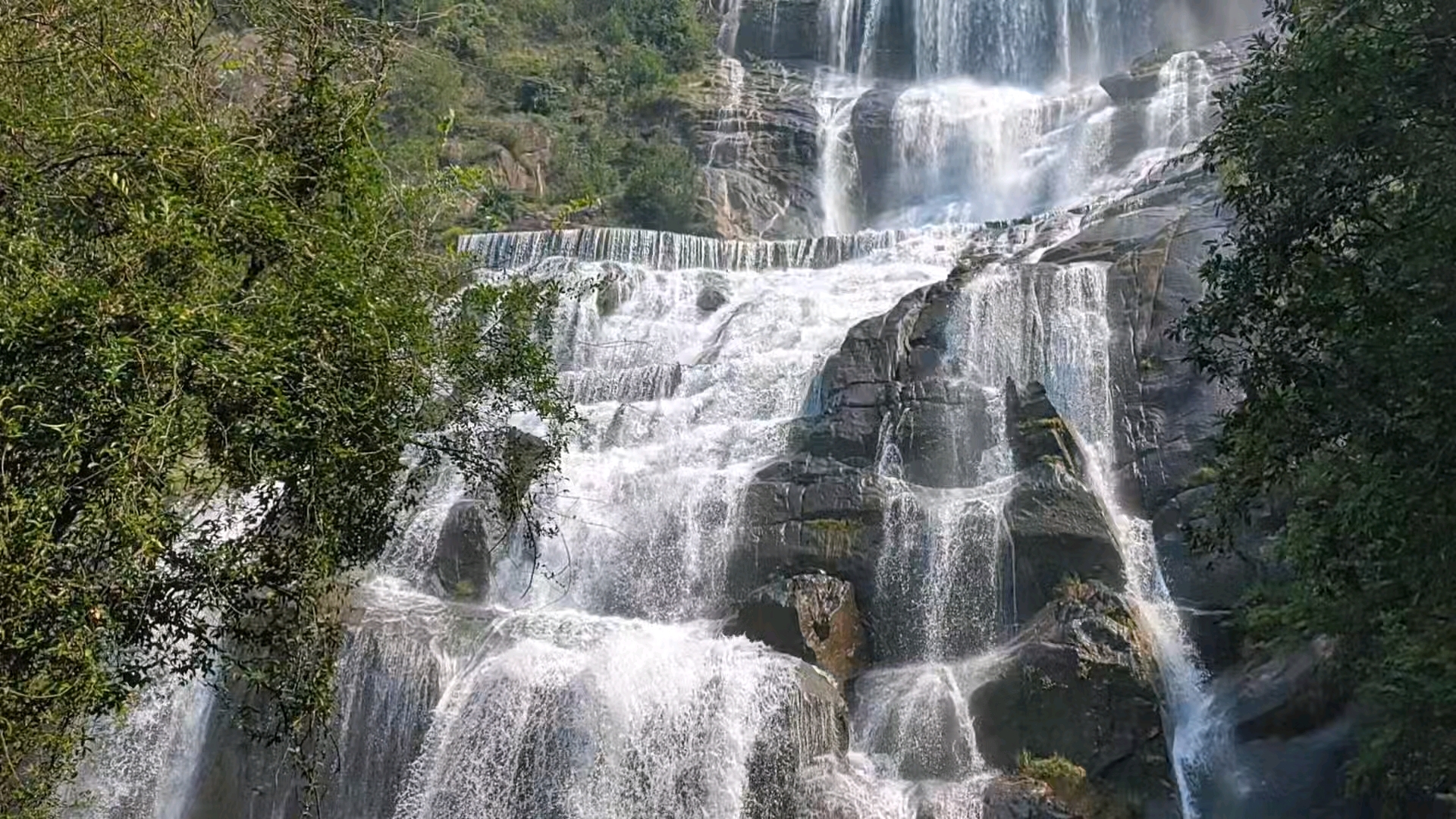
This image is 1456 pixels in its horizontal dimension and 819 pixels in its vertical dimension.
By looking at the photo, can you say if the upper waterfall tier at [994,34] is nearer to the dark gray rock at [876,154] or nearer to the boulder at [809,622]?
the dark gray rock at [876,154]

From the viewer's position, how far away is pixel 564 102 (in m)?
37.8

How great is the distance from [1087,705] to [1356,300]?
7.04m

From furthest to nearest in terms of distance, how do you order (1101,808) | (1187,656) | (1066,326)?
(1066,326) < (1187,656) < (1101,808)

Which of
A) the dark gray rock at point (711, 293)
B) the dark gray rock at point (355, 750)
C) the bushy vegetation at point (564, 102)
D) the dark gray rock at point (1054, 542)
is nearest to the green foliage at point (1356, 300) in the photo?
the dark gray rock at point (1054, 542)

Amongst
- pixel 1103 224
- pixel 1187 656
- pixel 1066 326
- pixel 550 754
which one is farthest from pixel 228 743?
pixel 1103 224

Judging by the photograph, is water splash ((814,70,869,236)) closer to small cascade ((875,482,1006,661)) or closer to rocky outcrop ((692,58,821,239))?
rocky outcrop ((692,58,821,239))

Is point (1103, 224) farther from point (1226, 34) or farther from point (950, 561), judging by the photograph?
point (1226, 34)

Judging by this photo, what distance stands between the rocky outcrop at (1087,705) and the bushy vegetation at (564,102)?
811 inches

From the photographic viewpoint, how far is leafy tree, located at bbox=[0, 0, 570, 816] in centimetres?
422

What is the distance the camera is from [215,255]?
17.0 feet

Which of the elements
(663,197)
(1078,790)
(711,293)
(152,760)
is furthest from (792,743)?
(663,197)

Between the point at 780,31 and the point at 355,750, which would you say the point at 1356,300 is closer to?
the point at 355,750

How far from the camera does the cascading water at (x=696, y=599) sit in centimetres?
1192

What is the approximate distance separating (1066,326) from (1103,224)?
3.99 meters
